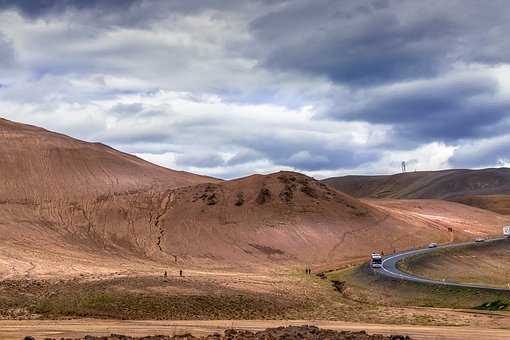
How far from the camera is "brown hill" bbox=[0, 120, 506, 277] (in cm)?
10862

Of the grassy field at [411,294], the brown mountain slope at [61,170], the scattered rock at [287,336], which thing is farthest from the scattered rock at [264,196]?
the scattered rock at [287,336]

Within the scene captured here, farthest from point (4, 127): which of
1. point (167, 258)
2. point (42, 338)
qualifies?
point (42, 338)

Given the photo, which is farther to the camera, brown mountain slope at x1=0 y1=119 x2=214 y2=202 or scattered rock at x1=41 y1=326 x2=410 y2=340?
brown mountain slope at x1=0 y1=119 x2=214 y2=202

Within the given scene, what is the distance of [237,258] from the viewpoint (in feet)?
371

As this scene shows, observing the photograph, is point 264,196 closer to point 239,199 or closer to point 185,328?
point 239,199

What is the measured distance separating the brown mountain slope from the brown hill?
9.0 inches

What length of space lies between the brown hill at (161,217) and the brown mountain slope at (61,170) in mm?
230

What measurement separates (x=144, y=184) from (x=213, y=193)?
15363 mm

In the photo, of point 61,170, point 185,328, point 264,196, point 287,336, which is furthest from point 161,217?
point 287,336

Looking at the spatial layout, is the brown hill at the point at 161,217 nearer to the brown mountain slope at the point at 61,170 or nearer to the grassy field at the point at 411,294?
the brown mountain slope at the point at 61,170

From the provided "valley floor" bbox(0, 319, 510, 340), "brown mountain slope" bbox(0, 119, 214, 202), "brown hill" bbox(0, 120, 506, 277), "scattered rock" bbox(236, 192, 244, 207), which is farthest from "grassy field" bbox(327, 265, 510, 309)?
"brown mountain slope" bbox(0, 119, 214, 202)

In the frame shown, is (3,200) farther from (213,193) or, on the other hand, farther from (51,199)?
(213,193)

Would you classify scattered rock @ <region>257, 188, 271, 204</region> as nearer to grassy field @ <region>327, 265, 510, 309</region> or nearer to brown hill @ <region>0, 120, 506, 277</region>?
brown hill @ <region>0, 120, 506, 277</region>

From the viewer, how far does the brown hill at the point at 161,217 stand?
108625 mm
